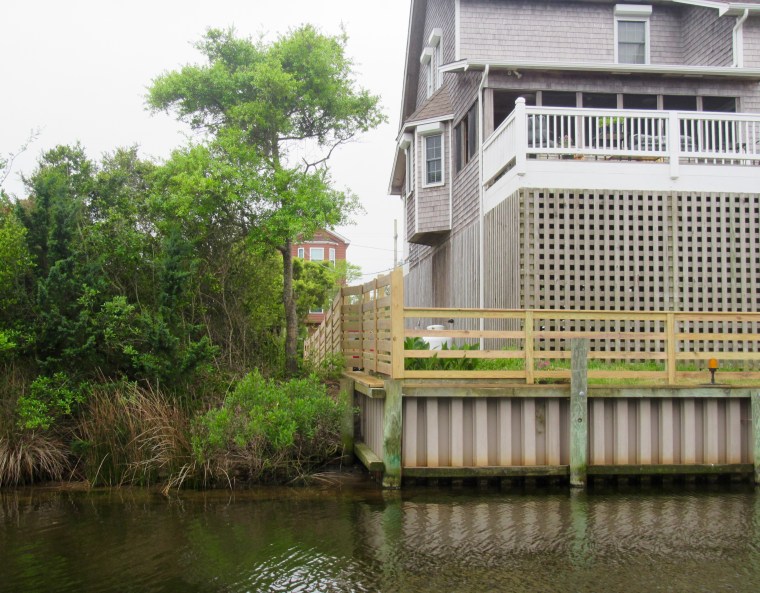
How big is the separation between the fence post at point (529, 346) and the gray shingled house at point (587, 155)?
3.31m

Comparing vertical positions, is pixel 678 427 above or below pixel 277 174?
below

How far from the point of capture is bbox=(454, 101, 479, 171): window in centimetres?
1859

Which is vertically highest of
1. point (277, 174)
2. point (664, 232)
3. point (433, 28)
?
point (433, 28)

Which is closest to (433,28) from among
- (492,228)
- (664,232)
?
(492,228)

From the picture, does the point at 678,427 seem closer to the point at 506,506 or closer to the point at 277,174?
the point at 506,506

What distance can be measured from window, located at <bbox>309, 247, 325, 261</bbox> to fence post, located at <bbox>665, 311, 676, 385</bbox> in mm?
50147

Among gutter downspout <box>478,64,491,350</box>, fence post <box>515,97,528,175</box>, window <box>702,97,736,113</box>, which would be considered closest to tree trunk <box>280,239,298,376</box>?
gutter downspout <box>478,64,491,350</box>

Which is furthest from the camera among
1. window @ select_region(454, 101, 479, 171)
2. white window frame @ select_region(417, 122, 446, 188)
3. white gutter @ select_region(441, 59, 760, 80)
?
white window frame @ select_region(417, 122, 446, 188)

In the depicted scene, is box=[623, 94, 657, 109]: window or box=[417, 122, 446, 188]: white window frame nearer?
box=[623, 94, 657, 109]: window

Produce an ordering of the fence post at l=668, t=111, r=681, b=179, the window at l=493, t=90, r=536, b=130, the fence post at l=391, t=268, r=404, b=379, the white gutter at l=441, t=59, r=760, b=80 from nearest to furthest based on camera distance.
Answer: the fence post at l=391, t=268, r=404, b=379 → the fence post at l=668, t=111, r=681, b=179 → the white gutter at l=441, t=59, r=760, b=80 → the window at l=493, t=90, r=536, b=130

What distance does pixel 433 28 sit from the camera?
2244 centimetres

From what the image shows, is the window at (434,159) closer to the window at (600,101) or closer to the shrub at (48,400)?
the window at (600,101)

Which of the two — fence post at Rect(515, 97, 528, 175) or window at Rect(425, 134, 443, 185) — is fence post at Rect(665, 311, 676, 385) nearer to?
fence post at Rect(515, 97, 528, 175)

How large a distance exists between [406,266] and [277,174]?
16092 mm
